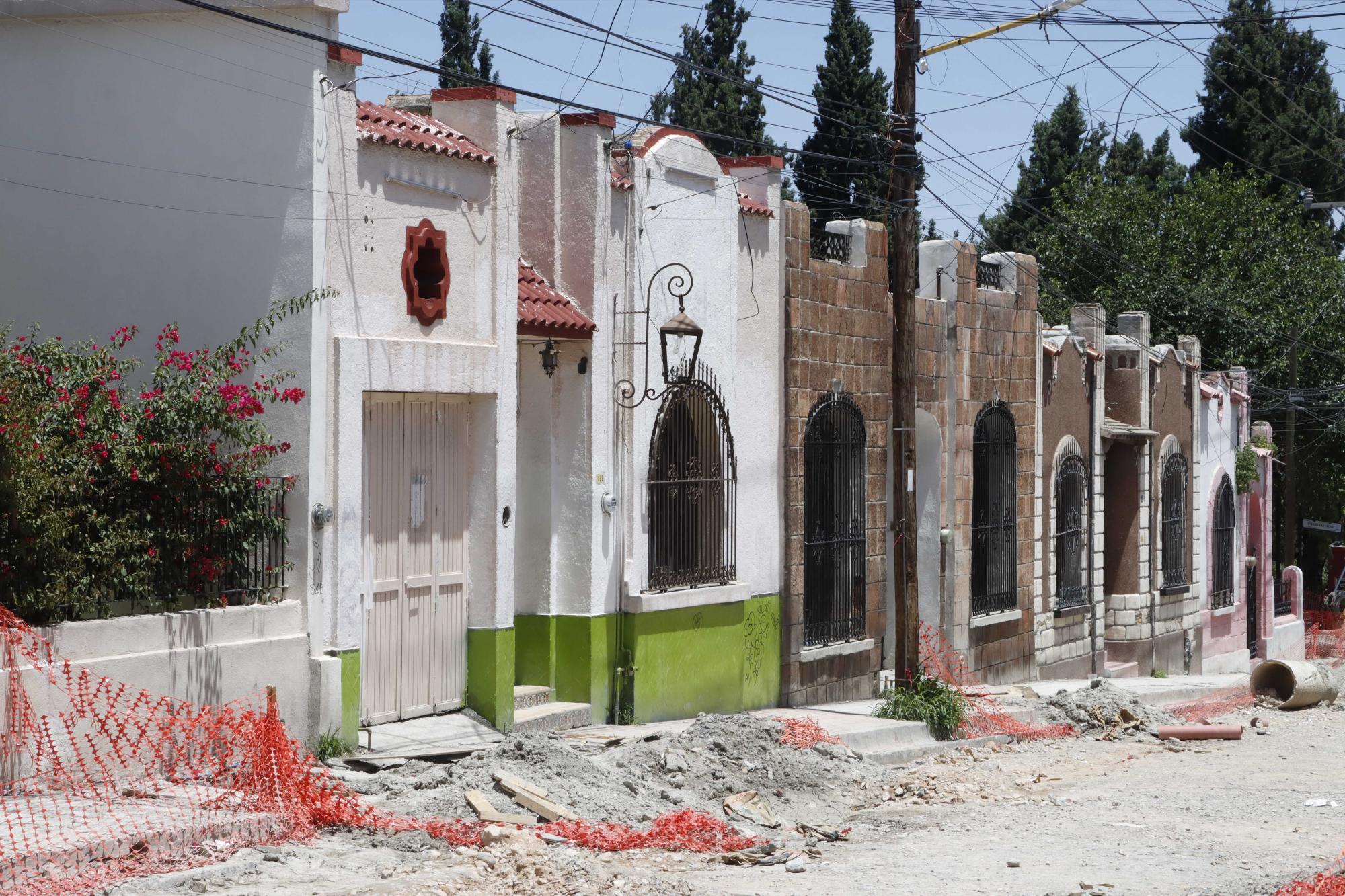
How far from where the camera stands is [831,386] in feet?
60.6

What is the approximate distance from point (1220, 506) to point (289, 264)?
22870mm

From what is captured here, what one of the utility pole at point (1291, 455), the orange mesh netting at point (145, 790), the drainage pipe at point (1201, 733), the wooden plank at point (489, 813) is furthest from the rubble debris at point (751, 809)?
the utility pole at point (1291, 455)

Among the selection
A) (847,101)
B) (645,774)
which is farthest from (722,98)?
(645,774)

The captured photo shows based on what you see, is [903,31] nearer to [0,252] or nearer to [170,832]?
[0,252]

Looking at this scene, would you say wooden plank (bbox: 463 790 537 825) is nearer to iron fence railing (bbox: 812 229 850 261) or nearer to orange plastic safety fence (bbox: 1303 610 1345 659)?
iron fence railing (bbox: 812 229 850 261)

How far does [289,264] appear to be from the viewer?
11602 mm

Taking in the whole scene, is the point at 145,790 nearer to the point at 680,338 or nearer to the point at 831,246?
the point at 680,338

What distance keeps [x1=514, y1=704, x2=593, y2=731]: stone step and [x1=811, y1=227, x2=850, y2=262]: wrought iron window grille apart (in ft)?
21.1

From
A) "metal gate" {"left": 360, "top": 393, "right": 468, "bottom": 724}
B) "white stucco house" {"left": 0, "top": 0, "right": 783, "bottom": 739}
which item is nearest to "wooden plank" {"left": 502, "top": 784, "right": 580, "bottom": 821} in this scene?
"white stucco house" {"left": 0, "top": 0, "right": 783, "bottom": 739}

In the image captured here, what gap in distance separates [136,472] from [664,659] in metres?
6.35

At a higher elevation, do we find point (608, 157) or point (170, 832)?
point (608, 157)

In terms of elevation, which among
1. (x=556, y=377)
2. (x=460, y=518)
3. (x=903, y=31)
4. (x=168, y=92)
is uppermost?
(x=903, y=31)

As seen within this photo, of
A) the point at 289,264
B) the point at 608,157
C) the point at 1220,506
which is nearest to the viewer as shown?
the point at 289,264

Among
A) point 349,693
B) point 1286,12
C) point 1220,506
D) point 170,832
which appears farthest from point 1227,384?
point 170,832
